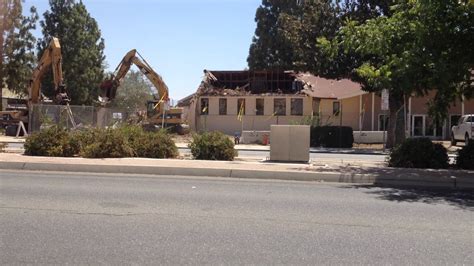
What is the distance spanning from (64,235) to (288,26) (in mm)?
25394

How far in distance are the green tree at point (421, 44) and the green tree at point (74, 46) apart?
140ft

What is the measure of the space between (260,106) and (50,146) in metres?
28.2

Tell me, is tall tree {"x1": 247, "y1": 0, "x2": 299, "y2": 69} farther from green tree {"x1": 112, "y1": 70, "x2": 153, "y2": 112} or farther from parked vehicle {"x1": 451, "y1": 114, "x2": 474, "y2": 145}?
green tree {"x1": 112, "y1": 70, "x2": 153, "y2": 112}

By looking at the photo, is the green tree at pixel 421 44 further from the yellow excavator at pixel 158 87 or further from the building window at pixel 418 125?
the building window at pixel 418 125

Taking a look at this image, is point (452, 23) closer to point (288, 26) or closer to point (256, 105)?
point (288, 26)

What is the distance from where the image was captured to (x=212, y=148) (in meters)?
15.8

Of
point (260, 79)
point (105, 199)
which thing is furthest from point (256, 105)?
point (105, 199)

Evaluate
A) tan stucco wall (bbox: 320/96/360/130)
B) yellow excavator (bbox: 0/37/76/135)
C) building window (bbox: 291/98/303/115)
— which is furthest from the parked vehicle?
yellow excavator (bbox: 0/37/76/135)

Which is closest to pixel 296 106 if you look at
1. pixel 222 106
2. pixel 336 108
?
pixel 336 108

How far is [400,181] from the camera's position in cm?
1240

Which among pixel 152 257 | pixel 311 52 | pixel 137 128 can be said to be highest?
pixel 311 52

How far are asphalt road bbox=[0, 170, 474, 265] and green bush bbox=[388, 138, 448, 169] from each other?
3190 mm

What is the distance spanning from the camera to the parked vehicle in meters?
29.7

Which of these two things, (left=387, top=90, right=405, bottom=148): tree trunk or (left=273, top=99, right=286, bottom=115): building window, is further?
(left=273, top=99, right=286, bottom=115): building window
